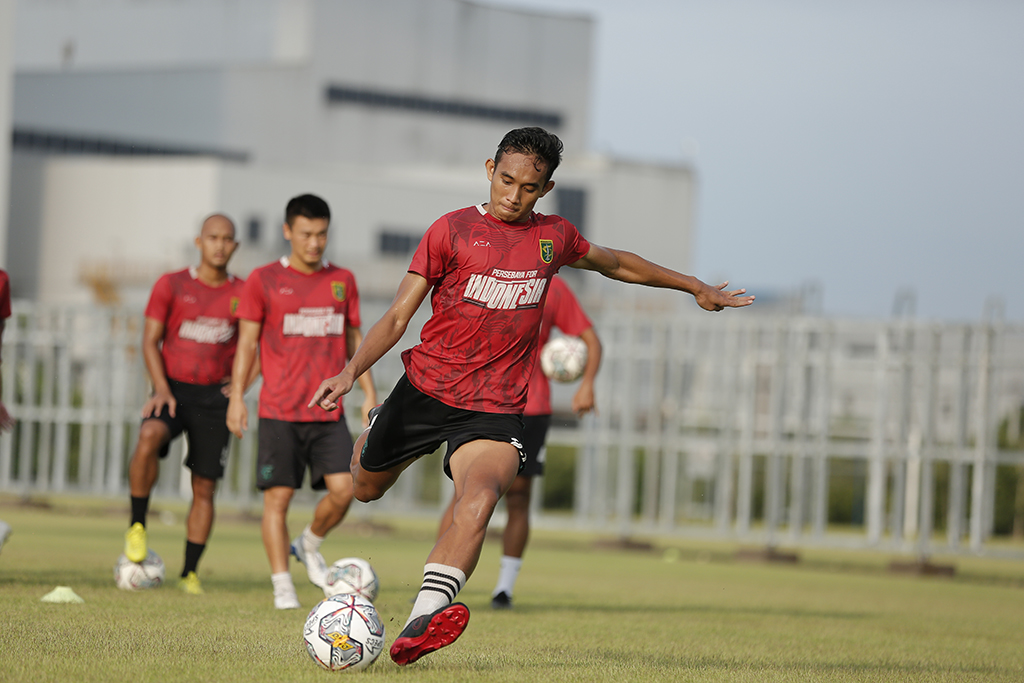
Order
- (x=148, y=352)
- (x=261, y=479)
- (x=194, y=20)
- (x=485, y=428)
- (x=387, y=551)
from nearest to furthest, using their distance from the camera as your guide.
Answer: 1. (x=485, y=428)
2. (x=261, y=479)
3. (x=148, y=352)
4. (x=387, y=551)
5. (x=194, y=20)

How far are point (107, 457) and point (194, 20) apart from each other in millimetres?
32848

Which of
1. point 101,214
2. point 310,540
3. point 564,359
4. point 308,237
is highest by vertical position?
point 101,214

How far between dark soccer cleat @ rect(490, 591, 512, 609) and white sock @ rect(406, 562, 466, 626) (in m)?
3.66

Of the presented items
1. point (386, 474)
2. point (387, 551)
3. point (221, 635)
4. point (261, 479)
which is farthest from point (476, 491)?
point (387, 551)

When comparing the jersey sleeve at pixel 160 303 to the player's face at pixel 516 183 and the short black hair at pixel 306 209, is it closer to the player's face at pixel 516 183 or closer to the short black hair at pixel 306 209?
the short black hair at pixel 306 209

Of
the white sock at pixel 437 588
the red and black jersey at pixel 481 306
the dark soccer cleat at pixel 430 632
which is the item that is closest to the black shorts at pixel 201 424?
the red and black jersey at pixel 481 306

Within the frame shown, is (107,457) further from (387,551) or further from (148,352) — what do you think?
(148,352)

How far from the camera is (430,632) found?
5.40 m

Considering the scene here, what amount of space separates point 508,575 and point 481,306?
3737 mm

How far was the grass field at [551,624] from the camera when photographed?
602 cm

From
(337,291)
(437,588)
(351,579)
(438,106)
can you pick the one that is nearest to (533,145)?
(437,588)

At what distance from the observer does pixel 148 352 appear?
9492mm

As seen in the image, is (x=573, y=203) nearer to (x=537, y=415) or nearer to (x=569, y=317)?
(x=569, y=317)

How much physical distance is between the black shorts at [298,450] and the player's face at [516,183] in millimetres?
2881
